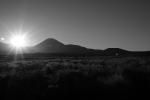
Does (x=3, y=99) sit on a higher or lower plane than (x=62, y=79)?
lower

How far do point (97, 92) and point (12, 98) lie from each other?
3.92 meters

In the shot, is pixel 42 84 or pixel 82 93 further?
pixel 42 84

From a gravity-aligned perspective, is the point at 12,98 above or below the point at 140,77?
below

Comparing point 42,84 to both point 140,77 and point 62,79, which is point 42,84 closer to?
point 62,79

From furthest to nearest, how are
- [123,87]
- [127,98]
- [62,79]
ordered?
[62,79]
[123,87]
[127,98]

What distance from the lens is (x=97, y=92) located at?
20.8 ft

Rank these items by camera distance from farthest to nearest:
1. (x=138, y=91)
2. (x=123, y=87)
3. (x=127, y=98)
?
(x=123, y=87)
(x=138, y=91)
(x=127, y=98)

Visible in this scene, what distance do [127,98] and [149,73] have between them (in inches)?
153

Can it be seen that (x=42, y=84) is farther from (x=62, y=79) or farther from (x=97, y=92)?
(x=97, y=92)

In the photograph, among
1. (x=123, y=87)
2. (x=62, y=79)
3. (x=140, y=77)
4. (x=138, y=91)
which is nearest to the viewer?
(x=138, y=91)

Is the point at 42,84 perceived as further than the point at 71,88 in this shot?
Yes

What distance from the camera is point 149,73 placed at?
853cm

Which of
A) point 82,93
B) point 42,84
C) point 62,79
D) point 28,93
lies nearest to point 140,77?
point 82,93

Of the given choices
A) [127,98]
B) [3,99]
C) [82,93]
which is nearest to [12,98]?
[3,99]
